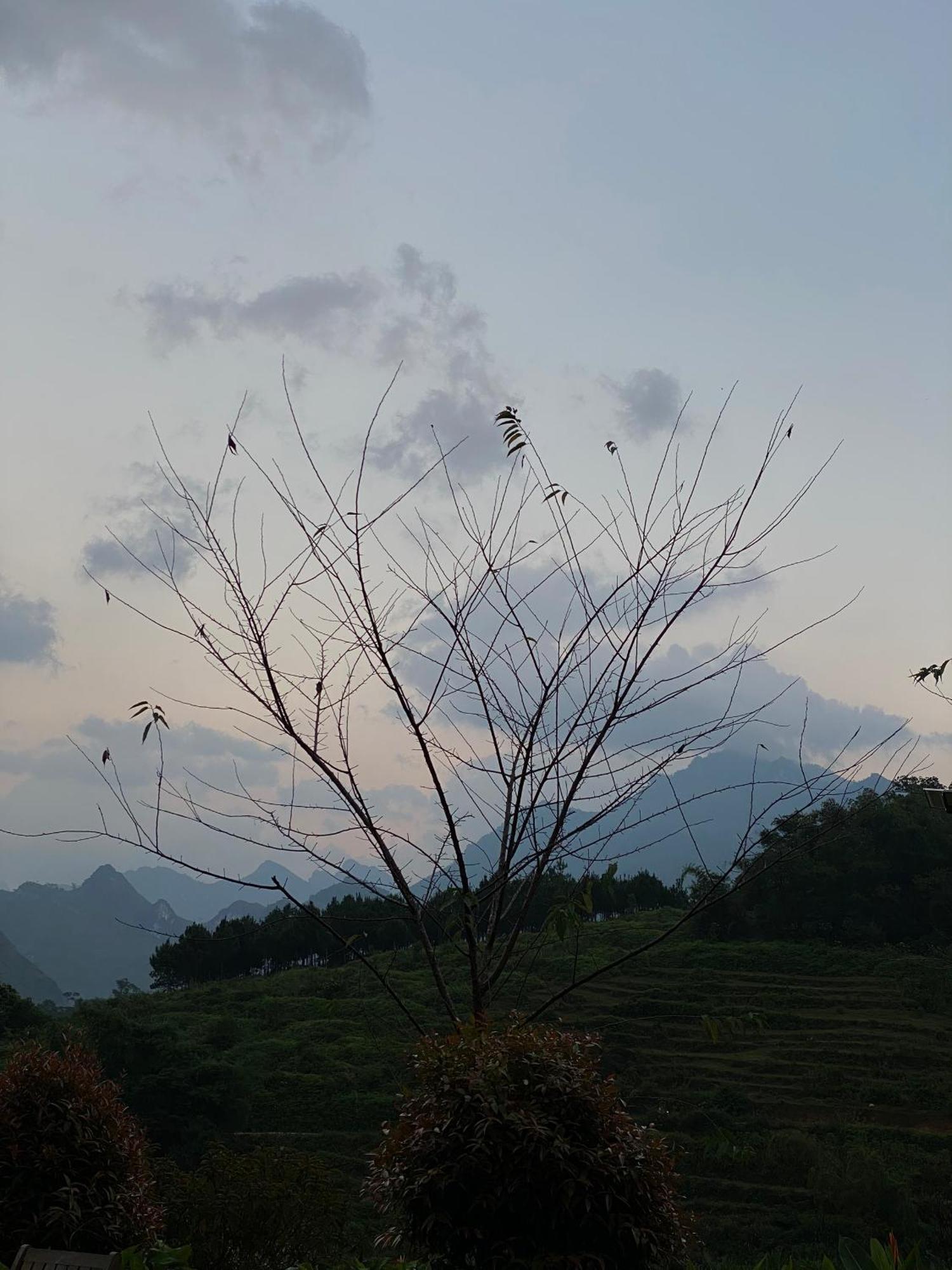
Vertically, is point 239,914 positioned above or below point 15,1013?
above

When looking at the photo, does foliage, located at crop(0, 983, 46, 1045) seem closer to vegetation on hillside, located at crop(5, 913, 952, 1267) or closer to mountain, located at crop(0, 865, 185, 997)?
vegetation on hillside, located at crop(5, 913, 952, 1267)

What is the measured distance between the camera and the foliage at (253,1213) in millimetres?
6340

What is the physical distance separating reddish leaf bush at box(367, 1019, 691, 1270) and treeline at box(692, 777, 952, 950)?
103 ft

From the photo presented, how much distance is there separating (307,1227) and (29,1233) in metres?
2.60

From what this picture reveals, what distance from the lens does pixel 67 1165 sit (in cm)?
466

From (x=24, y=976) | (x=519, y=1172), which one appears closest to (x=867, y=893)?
(x=519, y=1172)

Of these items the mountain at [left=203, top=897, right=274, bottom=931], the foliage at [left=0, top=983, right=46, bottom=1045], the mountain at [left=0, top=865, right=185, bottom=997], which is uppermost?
the mountain at [left=0, top=865, right=185, bottom=997]

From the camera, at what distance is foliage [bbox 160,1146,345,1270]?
20.8 ft

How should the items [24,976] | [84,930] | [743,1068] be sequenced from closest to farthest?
[743,1068] → [24,976] → [84,930]

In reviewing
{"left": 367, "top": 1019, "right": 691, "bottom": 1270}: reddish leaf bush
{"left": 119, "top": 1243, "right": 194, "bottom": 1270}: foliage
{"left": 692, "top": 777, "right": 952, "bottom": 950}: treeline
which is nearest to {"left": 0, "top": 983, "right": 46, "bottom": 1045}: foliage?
{"left": 119, "top": 1243, "right": 194, "bottom": 1270}: foliage

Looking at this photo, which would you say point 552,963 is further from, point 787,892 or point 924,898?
point 924,898

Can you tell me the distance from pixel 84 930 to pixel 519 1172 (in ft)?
577

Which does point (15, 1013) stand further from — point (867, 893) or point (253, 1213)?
point (867, 893)

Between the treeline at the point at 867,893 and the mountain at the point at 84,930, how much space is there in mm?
121452
